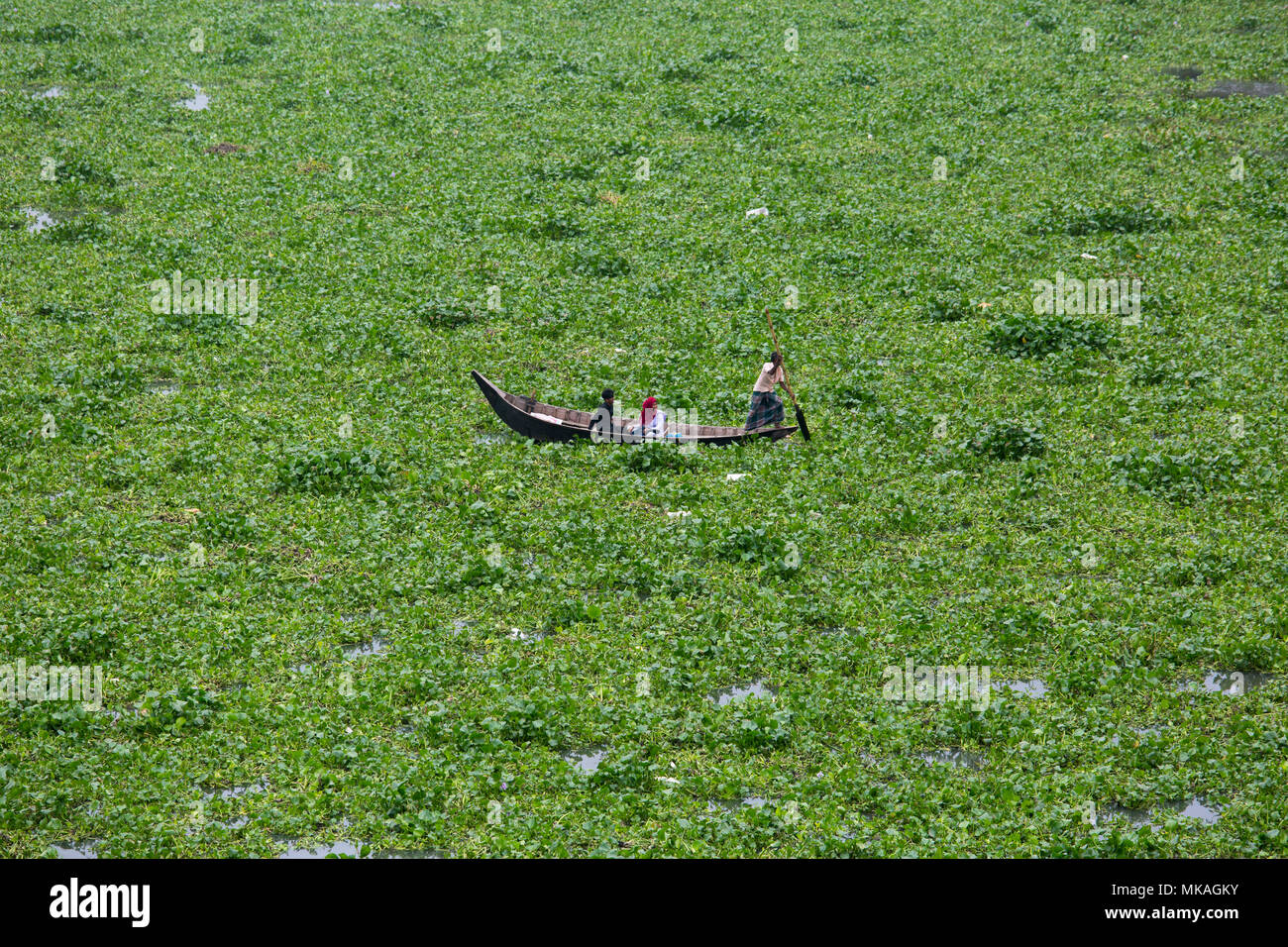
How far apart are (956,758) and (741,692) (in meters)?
2.51

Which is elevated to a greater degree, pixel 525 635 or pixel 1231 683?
pixel 525 635

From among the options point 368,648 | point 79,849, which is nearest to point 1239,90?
point 368,648

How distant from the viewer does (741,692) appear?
14422 mm

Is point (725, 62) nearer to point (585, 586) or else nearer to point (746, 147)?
point (746, 147)

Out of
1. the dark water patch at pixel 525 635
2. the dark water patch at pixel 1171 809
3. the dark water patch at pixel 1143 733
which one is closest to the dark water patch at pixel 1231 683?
the dark water patch at pixel 1143 733

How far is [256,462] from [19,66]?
2508 centimetres

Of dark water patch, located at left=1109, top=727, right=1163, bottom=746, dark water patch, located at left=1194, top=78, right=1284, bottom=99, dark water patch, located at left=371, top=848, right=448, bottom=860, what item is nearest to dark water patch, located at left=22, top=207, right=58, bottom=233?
dark water patch, located at left=371, top=848, right=448, bottom=860

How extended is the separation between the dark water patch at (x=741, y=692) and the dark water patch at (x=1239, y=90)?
2701 centimetres

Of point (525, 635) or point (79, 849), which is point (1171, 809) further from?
point (79, 849)

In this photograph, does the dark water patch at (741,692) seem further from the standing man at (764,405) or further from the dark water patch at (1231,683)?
the standing man at (764,405)

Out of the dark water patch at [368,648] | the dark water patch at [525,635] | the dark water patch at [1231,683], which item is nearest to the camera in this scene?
A: the dark water patch at [1231,683]

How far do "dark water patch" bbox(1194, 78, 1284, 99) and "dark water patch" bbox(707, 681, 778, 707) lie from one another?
88.6 feet

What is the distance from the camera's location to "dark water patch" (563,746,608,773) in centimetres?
1332

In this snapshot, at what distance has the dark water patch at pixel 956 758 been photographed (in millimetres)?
13180
